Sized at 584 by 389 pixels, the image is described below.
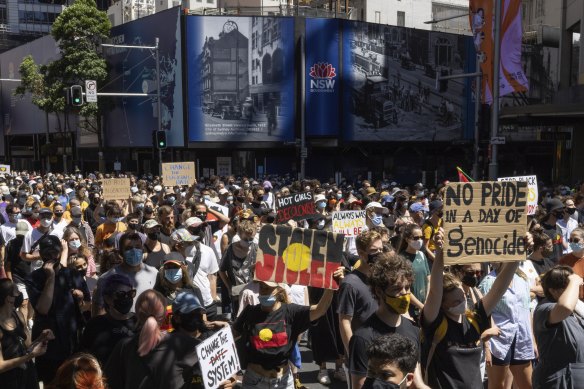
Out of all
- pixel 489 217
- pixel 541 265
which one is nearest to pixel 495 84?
pixel 541 265

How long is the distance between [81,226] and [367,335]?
7.55 m

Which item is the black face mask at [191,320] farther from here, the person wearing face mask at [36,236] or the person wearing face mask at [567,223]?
the person wearing face mask at [567,223]

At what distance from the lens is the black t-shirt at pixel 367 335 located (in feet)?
14.5

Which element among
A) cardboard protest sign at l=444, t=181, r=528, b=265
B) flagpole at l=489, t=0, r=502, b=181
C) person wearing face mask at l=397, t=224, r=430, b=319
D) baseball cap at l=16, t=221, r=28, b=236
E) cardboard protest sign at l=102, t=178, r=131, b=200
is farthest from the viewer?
flagpole at l=489, t=0, r=502, b=181

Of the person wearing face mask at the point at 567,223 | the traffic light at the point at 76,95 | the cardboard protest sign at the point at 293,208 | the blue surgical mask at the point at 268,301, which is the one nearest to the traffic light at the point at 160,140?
the traffic light at the point at 76,95

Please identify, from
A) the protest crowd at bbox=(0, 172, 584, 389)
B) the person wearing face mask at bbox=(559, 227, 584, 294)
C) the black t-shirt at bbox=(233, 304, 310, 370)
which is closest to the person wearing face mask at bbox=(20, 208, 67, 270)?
the protest crowd at bbox=(0, 172, 584, 389)

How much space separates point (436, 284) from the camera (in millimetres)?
4445

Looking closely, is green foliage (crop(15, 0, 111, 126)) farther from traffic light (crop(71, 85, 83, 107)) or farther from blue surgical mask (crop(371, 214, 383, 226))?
blue surgical mask (crop(371, 214, 383, 226))

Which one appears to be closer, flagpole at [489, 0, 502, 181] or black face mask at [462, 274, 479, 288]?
black face mask at [462, 274, 479, 288]

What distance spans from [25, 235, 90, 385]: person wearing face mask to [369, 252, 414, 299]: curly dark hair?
285cm

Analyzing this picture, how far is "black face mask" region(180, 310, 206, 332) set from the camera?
4.55 meters

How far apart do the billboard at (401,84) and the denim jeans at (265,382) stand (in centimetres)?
3183

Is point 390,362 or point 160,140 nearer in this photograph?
point 390,362

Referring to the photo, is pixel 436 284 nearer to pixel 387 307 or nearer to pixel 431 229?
pixel 387 307
